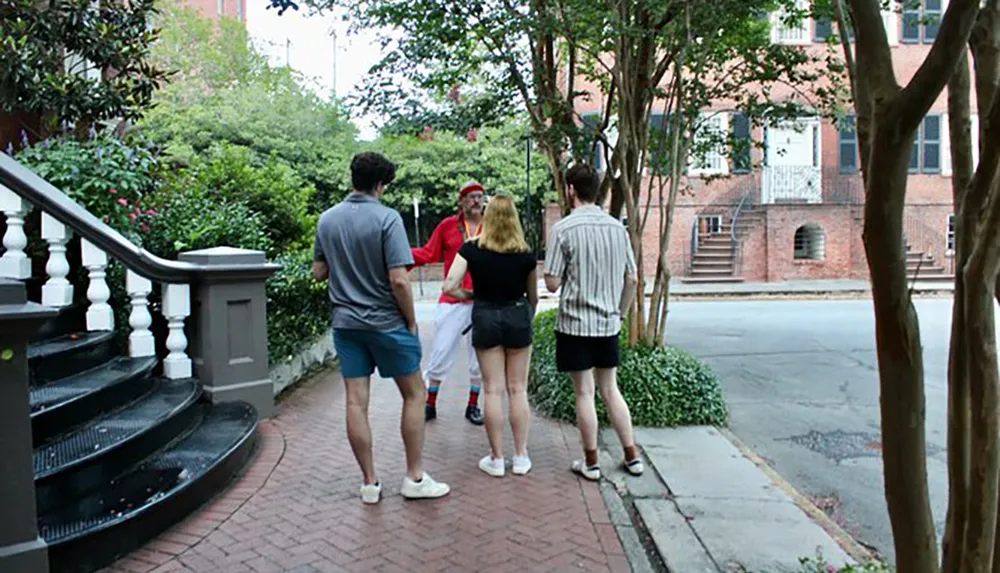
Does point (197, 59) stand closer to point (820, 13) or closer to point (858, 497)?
point (820, 13)

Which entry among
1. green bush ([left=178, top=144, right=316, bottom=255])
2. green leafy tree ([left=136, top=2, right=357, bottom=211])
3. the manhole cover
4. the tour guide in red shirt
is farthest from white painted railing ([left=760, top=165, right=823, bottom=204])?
the tour guide in red shirt

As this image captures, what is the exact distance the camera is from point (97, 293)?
5402 mm

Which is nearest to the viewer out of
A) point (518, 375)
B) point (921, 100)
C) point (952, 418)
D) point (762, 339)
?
point (921, 100)

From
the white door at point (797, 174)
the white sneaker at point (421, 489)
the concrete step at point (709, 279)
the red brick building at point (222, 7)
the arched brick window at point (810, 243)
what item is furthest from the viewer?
the red brick building at point (222, 7)

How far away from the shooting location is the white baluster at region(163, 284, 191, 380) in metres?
5.59

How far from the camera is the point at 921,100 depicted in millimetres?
2018

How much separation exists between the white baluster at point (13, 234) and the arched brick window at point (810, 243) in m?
24.2

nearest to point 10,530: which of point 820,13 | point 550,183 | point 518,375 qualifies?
point 518,375

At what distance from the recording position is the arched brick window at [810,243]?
2531 centimetres

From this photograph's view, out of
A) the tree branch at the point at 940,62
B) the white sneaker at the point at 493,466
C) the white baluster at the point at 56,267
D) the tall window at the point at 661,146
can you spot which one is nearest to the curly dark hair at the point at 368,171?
the white sneaker at the point at 493,466

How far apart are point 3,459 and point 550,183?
76.9 ft

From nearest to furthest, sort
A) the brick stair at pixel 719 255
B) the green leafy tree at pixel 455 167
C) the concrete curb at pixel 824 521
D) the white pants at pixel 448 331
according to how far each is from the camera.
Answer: the concrete curb at pixel 824 521
the white pants at pixel 448 331
the brick stair at pixel 719 255
the green leafy tree at pixel 455 167

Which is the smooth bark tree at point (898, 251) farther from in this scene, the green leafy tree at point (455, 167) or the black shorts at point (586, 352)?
the green leafy tree at point (455, 167)

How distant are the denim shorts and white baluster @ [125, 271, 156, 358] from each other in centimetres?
201
